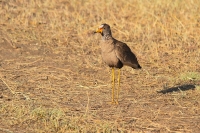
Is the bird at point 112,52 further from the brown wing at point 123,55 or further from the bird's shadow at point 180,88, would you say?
the bird's shadow at point 180,88

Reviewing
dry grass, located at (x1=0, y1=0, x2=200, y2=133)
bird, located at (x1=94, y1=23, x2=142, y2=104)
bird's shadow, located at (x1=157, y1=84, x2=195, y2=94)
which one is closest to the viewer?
dry grass, located at (x1=0, y1=0, x2=200, y2=133)

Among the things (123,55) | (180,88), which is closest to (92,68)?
(180,88)

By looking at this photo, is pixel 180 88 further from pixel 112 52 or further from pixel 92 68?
pixel 92 68

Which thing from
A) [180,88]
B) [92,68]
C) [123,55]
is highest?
[92,68]

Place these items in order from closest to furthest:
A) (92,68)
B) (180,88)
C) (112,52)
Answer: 1. (112,52)
2. (180,88)
3. (92,68)

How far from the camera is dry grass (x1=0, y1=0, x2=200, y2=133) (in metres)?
6.91

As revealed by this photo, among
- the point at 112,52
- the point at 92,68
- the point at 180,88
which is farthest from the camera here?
the point at 92,68

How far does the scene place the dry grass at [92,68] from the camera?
6.91m

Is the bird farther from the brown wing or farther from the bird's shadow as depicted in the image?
the bird's shadow

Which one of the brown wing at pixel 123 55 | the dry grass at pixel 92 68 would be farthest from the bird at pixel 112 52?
the dry grass at pixel 92 68

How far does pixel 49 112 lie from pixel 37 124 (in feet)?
0.95

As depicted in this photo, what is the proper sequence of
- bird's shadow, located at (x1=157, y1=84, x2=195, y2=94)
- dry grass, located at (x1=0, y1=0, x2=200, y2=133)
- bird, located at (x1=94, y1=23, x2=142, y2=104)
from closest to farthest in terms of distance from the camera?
dry grass, located at (x1=0, y1=0, x2=200, y2=133)
bird, located at (x1=94, y1=23, x2=142, y2=104)
bird's shadow, located at (x1=157, y1=84, x2=195, y2=94)

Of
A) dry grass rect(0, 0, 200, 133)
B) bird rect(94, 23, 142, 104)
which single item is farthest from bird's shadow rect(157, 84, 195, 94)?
bird rect(94, 23, 142, 104)

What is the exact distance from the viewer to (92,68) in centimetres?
1005
